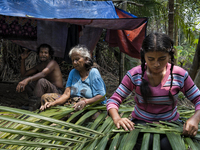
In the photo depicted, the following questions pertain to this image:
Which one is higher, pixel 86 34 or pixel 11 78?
pixel 86 34

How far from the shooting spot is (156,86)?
123cm

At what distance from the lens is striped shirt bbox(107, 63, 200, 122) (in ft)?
3.91

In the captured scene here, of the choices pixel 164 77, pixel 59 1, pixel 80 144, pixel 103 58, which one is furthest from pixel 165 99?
pixel 103 58

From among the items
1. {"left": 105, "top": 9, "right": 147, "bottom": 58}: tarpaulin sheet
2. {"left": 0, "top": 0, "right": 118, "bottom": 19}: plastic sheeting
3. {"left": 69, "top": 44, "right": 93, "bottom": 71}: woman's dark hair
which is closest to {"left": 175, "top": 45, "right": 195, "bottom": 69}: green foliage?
{"left": 105, "top": 9, "right": 147, "bottom": 58}: tarpaulin sheet

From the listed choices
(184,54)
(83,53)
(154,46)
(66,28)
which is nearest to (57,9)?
(66,28)

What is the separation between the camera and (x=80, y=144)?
Result: 1.01m

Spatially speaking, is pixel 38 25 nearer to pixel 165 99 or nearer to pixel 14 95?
pixel 14 95

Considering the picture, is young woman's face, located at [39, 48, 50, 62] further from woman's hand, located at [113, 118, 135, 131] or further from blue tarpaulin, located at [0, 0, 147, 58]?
woman's hand, located at [113, 118, 135, 131]

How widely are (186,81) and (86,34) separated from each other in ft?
9.76

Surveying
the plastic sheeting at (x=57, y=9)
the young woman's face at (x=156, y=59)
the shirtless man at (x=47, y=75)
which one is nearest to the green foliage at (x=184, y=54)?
the plastic sheeting at (x=57, y=9)

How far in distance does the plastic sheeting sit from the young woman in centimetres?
213

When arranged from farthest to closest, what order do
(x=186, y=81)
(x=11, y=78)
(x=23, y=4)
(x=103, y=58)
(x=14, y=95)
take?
(x=103, y=58), (x=11, y=78), (x=14, y=95), (x=23, y=4), (x=186, y=81)

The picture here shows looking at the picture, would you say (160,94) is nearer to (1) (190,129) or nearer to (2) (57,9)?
(1) (190,129)

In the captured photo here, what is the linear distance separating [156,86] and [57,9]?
281 centimetres
